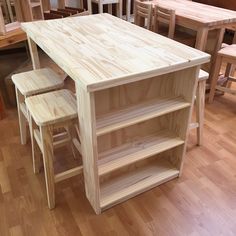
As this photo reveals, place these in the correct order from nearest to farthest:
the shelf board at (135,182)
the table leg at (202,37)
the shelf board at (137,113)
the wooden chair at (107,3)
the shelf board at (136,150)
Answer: the shelf board at (137,113)
the shelf board at (136,150)
the shelf board at (135,182)
the table leg at (202,37)
the wooden chair at (107,3)

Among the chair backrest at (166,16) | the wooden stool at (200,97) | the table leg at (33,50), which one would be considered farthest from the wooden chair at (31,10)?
the wooden stool at (200,97)

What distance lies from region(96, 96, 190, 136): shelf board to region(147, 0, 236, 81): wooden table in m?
1.09

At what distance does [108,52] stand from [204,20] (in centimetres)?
139

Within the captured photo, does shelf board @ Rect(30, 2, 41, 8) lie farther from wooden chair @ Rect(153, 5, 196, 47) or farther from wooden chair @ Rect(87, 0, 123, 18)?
wooden chair @ Rect(153, 5, 196, 47)

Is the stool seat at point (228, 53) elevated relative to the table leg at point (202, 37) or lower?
lower

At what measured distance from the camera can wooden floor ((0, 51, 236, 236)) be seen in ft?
4.95

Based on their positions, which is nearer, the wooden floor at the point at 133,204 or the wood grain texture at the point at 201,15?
the wooden floor at the point at 133,204

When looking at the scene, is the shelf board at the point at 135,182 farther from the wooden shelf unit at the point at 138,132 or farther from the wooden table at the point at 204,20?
the wooden table at the point at 204,20

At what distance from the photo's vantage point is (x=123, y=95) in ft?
4.80

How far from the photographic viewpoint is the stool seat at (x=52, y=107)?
1.35 m

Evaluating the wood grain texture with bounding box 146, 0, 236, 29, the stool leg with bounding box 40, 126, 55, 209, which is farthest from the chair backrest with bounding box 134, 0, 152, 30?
the stool leg with bounding box 40, 126, 55, 209

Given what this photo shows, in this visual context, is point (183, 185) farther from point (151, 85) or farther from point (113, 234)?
point (151, 85)

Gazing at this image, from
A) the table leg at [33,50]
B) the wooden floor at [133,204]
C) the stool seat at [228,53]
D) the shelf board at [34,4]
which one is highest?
the shelf board at [34,4]

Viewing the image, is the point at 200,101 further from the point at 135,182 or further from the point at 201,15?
the point at 201,15
